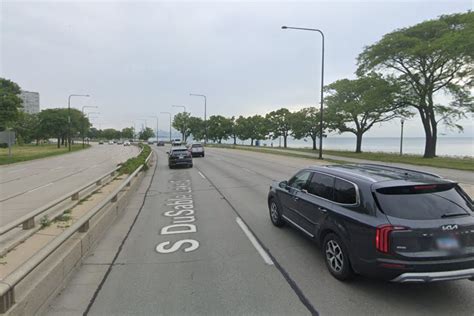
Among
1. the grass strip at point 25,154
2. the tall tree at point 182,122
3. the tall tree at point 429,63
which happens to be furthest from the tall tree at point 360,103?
the tall tree at point 182,122

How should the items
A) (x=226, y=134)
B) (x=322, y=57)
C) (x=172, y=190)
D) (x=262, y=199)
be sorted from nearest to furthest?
(x=262, y=199)
(x=172, y=190)
(x=322, y=57)
(x=226, y=134)

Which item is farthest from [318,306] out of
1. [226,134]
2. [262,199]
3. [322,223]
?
[226,134]

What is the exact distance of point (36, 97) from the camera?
13738 cm

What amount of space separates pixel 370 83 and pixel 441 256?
35904 millimetres

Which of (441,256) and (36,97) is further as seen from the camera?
(36,97)

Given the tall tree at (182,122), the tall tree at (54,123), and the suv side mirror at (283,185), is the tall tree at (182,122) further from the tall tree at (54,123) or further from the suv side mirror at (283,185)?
the suv side mirror at (283,185)

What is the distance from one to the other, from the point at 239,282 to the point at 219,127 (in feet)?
320

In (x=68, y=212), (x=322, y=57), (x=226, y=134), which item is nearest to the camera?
(x=68, y=212)

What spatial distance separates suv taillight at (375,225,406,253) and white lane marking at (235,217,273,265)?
1.94 m

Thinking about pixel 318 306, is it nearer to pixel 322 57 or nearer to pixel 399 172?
pixel 399 172

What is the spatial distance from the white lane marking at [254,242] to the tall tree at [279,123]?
68.4m

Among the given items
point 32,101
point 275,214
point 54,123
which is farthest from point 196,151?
point 32,101

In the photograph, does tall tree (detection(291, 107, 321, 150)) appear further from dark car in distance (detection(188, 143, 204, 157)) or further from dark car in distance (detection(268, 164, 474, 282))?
dark car in distance (detection(268, 164, 474, 282))

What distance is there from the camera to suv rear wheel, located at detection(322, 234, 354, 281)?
468 cm
